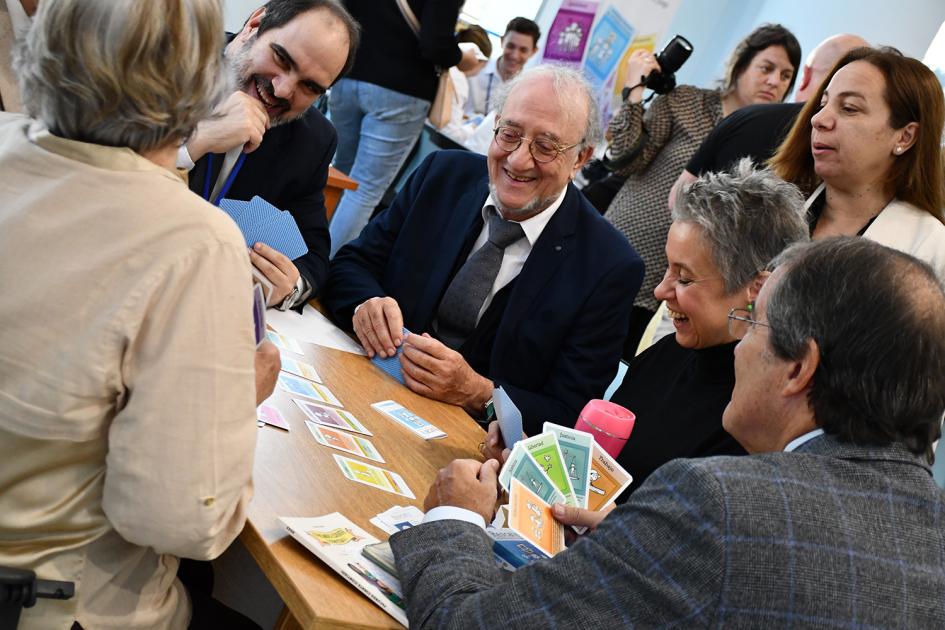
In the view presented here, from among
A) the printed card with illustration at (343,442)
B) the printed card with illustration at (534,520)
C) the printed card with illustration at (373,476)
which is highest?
the printed card with illustration at (534,520)

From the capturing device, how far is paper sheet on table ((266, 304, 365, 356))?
8.23 feet

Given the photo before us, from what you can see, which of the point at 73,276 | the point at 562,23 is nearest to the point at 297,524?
the point at 73,276

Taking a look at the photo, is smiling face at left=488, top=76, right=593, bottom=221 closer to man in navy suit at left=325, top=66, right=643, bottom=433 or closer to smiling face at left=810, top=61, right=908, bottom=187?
man in navy suit at left=325, top=66, right=643, bottom=433

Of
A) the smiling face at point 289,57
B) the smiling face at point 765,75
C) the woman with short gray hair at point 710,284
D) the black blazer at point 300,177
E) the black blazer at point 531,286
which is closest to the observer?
the woman with short gray hair at point 710,284

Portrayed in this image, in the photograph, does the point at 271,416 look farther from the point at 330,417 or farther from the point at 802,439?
the point at 802,439

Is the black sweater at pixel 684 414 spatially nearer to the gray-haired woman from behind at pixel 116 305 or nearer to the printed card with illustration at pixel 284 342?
the printed card with illustration at pixel 284 342

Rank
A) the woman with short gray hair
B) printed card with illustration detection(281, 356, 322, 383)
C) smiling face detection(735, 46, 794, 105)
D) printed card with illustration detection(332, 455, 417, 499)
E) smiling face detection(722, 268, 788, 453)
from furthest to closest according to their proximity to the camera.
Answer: smiling face detection(735, 46, 794, 105)
the woman with short gray hair
printed card with illustration detection(281, 356, 322, 383)
printed card with illustration detection(332, 455, 417, 499)
smiling face detection(722, 268, 788, 453)

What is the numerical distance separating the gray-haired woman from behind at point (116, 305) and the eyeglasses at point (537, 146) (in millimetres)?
1642

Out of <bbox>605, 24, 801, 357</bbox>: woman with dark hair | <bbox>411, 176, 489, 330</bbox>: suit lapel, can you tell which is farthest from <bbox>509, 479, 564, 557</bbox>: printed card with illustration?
<bbox>605, 24, 801, 357</bbox>: woman with dark hair

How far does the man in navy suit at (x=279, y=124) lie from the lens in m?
2.44

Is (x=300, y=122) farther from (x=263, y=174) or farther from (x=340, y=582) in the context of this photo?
(x=340, y=582)

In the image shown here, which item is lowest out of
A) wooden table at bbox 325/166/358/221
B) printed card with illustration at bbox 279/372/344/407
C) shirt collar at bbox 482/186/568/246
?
wooden table at bbox 325/166/358/221

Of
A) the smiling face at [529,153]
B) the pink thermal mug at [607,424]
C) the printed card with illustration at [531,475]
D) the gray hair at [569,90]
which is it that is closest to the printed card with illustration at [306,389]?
the printed card with illustration at [531,475]

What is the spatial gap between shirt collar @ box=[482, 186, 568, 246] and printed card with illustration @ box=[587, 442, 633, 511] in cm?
99
